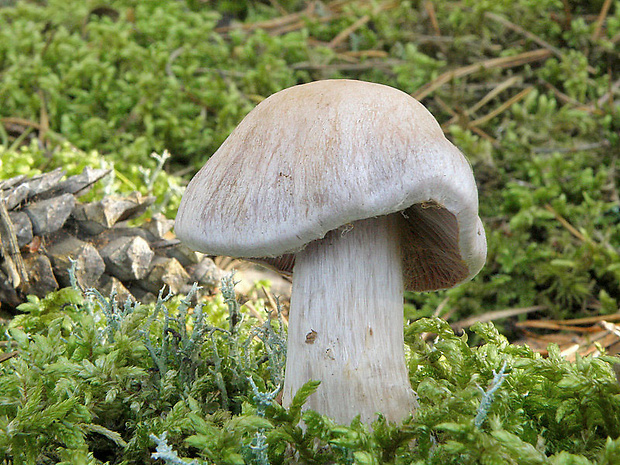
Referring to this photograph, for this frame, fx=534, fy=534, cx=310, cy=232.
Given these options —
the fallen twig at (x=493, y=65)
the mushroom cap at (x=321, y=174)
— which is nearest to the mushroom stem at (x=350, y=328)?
the mushroom cap at (x=321, y=174)

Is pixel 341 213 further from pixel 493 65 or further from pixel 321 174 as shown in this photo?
pixel 493 65

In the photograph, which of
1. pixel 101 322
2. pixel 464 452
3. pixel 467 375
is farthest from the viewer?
pixel 101 322

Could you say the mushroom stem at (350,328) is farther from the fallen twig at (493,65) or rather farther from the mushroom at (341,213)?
the fallen twig at (493,65)

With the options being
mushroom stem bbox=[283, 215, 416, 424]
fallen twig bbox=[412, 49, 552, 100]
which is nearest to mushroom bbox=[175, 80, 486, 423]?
mushroom stem bbox=[283, 215, 416, 424]

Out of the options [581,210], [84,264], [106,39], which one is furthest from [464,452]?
[106,39]

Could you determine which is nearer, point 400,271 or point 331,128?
point 331,128

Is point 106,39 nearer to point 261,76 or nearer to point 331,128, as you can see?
point 261,76

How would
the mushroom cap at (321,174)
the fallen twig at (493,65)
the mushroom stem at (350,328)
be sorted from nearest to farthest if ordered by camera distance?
the mushroom cap at (321,174)
the mushroom stem at (350,328)
the fallen twig at (493,65)
